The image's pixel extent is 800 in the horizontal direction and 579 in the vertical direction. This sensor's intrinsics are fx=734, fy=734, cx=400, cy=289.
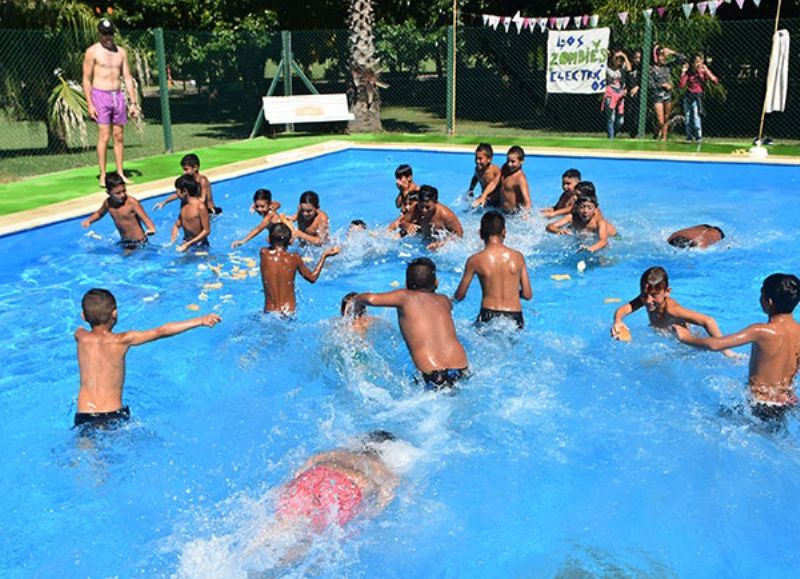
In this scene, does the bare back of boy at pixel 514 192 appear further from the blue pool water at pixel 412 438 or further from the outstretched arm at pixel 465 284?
the outstretched arm at pixel 465 284

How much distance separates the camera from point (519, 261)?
19.5 ft

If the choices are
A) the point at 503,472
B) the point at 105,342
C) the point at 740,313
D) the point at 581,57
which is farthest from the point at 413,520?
the point at 581,57

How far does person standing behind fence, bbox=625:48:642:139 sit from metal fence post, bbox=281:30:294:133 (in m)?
8.28

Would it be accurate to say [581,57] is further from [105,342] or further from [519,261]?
[105,342]

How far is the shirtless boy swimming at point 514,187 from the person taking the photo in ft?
31.6

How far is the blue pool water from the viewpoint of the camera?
4.03 metres

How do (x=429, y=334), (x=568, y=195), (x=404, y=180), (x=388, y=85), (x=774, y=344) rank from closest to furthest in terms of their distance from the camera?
1. (x=774, y=344)
2. (x=429, y=334)
3. (x=404, y=180)
4. (x=568, y=195)
5. (x=388, y=85)

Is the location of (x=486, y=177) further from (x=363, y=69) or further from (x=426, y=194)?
(x=363, y=69)

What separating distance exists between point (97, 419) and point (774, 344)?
4181 millimetres

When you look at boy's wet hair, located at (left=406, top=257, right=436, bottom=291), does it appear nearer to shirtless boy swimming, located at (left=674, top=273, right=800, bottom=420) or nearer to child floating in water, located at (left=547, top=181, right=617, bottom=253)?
shirtless boy swimming, located at (left=674, top=273, right=800, bottom=420)

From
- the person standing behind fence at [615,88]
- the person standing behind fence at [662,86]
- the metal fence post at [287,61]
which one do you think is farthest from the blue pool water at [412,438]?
the metal fence post at [287,61]

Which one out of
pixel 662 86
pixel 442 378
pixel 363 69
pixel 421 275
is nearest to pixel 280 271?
pixel 421 275

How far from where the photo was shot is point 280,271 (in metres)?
→ 6.50

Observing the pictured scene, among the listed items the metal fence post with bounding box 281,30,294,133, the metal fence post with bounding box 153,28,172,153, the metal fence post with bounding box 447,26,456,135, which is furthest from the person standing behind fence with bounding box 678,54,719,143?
the metal fence post with bounding box 153,28,172,153
